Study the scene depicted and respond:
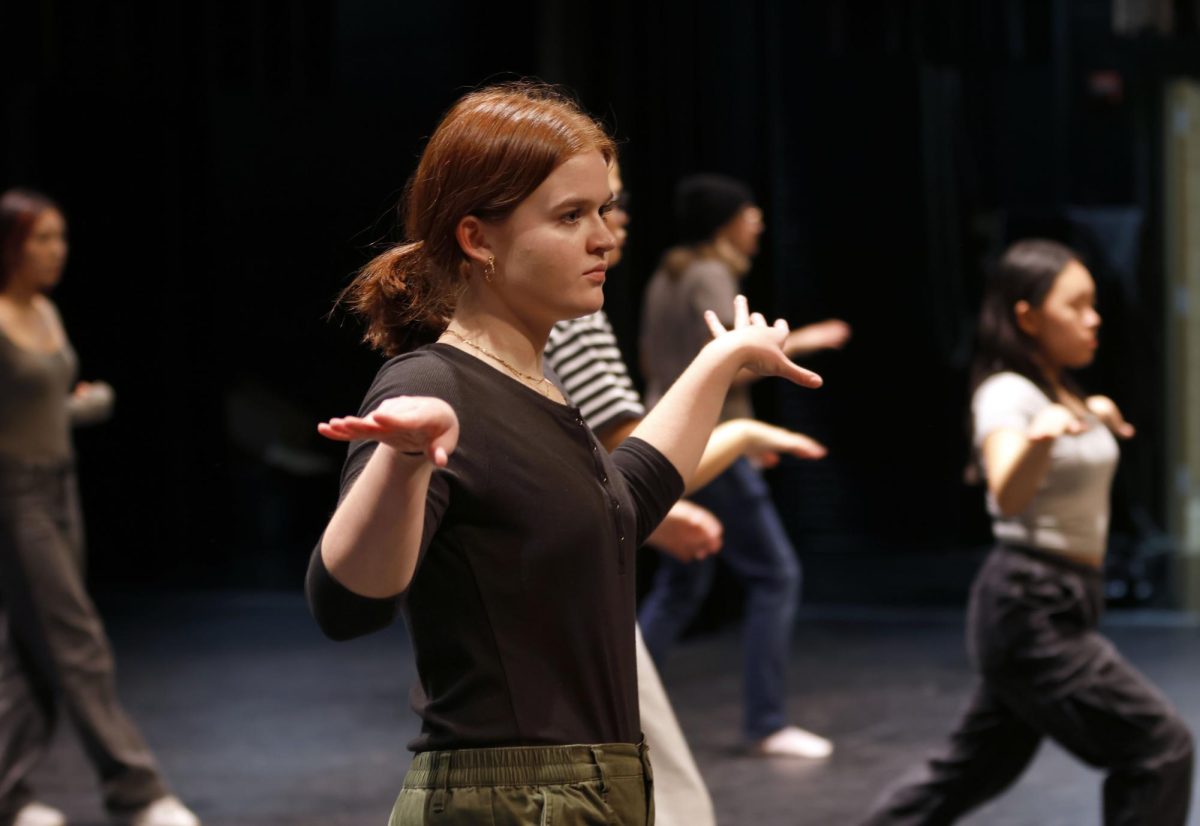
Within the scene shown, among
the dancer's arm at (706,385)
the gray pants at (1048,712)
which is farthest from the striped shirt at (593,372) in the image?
the gray pants at (1048,712)

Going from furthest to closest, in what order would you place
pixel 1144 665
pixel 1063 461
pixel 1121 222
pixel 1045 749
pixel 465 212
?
1. pixel 1121 222
2. pixel 1144 665
3. pixel 1045 749
4. pixel 1063 461
5. pixel 465 212

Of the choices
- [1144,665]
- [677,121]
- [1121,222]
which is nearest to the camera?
[1144,665]

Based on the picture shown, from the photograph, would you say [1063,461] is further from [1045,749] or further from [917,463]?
[917,463]

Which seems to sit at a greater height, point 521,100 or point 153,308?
point 521,100

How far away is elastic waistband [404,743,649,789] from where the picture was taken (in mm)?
1906

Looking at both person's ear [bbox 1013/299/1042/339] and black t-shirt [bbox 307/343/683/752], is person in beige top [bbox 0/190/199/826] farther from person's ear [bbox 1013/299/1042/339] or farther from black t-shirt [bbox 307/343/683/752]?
black t-shirt [bbox 307/343/683/752]

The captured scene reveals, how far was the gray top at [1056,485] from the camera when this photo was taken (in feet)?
12.3

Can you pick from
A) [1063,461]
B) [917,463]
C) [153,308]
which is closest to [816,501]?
[917,463]

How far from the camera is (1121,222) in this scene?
9.52m

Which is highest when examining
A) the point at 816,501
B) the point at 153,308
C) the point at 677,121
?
the point at 677,121

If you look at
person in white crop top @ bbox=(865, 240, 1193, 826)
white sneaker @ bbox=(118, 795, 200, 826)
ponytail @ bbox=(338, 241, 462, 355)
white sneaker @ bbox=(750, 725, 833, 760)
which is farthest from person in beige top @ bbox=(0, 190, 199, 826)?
ponytail @ bbox=(338, 241, 462, 355)

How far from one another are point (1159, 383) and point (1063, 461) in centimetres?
629

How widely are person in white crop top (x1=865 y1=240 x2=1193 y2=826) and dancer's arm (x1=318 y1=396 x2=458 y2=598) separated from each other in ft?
6.60

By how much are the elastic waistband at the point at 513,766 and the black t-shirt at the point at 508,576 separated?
12mm
